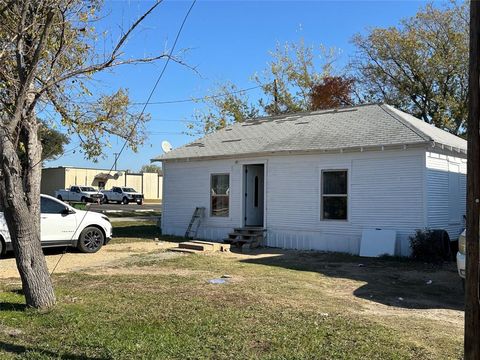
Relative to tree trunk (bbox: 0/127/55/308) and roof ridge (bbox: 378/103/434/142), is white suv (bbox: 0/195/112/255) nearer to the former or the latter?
tree trunk (bbox: 0/127/55/308)

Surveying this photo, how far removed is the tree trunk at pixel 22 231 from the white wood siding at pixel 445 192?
10.1 meters

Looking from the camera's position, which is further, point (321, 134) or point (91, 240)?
point (321, 134)

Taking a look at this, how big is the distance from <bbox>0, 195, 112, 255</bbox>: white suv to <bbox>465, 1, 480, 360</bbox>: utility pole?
10711mm

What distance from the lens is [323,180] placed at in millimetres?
15039

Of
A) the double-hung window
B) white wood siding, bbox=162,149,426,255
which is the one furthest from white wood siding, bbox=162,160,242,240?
the double-hung window

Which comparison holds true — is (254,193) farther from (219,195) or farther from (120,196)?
(120,196)

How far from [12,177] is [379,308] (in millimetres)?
5552

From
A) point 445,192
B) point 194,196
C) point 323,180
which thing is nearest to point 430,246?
point 445,192

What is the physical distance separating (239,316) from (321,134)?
1060 centimetres

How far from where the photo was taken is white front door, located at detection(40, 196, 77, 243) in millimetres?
12750

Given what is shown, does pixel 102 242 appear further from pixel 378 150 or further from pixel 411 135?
Answer: pixel 411 135

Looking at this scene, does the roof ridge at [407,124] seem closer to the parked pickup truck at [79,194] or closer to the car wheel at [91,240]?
the car wheel at [91,240]

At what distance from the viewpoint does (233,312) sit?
266 inches

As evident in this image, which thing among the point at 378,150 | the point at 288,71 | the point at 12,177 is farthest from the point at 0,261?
the point at 288,71
